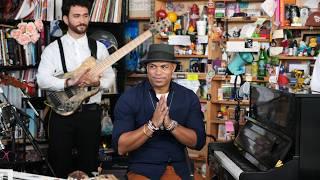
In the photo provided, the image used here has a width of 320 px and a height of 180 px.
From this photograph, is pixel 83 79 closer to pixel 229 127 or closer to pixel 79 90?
pixel 79 90

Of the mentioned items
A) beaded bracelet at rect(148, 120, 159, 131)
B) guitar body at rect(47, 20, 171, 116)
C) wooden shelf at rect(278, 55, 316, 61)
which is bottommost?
beaded bracelet at rect(148, 120, 159, 131)

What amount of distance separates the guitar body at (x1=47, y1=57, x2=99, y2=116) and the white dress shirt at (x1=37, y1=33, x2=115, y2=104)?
0.22 ft

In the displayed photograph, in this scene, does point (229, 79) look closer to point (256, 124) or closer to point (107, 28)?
point (107, 28)

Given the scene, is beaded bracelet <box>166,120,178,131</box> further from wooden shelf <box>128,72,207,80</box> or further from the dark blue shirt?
wooden shelf <box>128,72,207,80</box>

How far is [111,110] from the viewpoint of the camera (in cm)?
466

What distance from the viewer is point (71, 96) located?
145 inches

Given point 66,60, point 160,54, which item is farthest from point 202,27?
point 160,54

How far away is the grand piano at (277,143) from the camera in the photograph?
238 cm

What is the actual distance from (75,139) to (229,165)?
143cm

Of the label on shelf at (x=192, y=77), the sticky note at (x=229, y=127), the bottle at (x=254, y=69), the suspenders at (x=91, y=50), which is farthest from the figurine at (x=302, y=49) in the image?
the suspenders at (x=91, y=50)

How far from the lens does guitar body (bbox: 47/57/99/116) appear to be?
3.64m

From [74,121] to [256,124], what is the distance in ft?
4.53

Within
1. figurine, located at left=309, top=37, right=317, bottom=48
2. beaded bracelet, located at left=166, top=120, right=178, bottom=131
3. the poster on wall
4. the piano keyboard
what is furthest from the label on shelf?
beaded bracelet, located at left=166, top=120, right=178, bottom=131

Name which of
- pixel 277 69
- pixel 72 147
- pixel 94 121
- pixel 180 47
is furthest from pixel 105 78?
pixel 277 69
